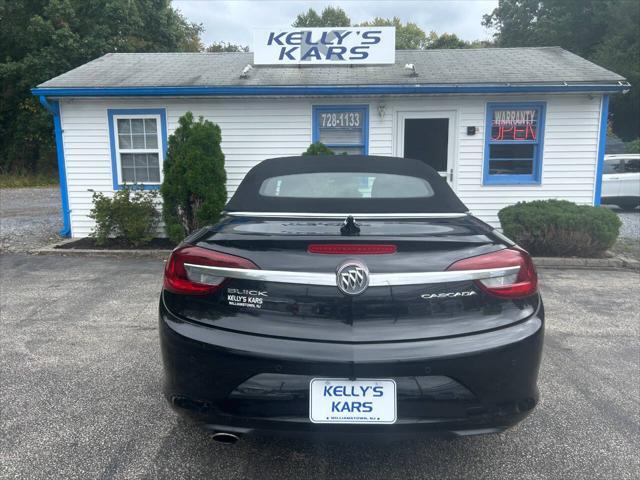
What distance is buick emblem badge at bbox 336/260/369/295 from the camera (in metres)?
2.22

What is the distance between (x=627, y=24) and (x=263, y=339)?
34.5 m

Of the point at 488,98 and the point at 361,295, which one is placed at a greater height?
the point at 488,98

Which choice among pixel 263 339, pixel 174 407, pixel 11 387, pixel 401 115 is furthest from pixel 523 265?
pixel 401 115

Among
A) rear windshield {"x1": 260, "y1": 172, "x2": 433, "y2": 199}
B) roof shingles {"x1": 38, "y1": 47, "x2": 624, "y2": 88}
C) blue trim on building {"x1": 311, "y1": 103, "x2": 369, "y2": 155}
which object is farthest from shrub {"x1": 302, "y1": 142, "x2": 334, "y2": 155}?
rear windshield {"x1": 260, "y1": 172, "x2": 433, "y2": 199}

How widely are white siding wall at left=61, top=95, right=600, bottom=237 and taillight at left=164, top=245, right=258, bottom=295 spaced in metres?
7.22

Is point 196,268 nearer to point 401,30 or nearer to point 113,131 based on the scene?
point 113,131

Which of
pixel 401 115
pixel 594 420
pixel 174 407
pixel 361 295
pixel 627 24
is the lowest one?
pixel 594 420

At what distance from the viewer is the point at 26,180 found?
24.1m

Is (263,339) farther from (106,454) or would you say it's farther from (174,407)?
(106,454)

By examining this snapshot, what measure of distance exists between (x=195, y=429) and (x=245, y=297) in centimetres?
119

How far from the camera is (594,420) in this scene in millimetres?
3148

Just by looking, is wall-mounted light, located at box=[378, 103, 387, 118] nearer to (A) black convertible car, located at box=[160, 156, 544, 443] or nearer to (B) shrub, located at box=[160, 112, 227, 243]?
(B) shrub, located at box=[160, 112, 227, 243]

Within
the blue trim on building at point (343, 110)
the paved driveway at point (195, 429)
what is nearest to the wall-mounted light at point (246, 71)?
the blue trim on building at point (343, 110)

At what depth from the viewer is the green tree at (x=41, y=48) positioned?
24750mm
